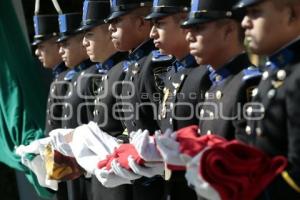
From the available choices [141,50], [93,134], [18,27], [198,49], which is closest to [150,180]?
[93,134]

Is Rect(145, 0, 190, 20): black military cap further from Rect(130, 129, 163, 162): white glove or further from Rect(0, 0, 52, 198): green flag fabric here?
Rect(0, 0, 52, 198): green flag fabric

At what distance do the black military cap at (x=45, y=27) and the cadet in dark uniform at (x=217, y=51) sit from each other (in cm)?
224

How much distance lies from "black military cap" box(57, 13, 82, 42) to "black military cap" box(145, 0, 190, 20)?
1385 millimetres

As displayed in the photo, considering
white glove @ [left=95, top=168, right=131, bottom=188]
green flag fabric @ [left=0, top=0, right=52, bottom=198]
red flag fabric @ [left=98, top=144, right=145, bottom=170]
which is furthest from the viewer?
green flag fabric @ [left=0, top=0, right=52, bottom=198]

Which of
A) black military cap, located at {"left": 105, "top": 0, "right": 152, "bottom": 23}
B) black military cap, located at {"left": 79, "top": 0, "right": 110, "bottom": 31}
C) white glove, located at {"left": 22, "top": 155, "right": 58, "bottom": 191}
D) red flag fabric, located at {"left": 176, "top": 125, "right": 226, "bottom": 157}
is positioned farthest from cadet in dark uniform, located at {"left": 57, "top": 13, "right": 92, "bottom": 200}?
red flag fabric, located at {"left": 176, "top": 125, "right": 226, "bottom": 157}

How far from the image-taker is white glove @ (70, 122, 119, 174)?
3305 millimetres

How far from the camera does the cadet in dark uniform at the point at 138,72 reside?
3248 mm

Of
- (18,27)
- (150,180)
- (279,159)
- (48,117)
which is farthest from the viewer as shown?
(18,27)

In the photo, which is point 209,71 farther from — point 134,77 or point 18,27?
point 18,27

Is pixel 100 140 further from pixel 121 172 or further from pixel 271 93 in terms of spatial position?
pixel 271 93

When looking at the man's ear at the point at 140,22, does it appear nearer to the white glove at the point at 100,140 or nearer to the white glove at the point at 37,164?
the white glove at the point at 100,140

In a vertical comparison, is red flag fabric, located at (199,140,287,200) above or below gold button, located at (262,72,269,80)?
below

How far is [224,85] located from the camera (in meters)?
2.56

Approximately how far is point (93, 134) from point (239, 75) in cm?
111
